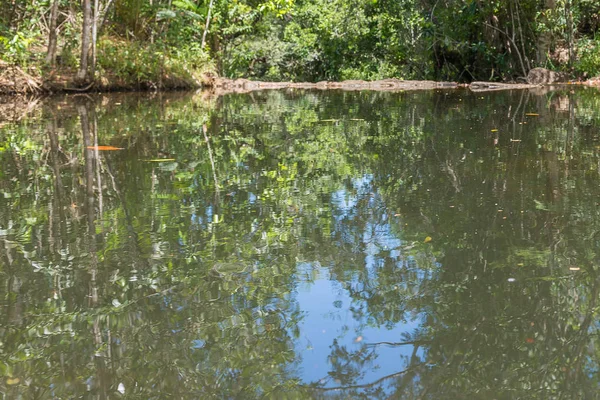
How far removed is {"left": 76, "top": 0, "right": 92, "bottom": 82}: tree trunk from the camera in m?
14.9

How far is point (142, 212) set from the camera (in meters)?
4.14

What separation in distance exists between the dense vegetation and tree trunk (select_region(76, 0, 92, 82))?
0.03 metres

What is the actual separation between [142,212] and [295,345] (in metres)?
2.07

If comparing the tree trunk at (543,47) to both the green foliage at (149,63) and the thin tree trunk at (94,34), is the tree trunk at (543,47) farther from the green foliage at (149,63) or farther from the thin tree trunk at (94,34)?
the thin tree trunk at (94,34)

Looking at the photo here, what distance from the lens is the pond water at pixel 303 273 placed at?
213cm

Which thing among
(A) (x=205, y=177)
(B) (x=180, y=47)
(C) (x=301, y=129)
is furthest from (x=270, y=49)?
(A) (x=205, y=177)

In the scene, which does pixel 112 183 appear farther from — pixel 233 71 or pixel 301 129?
pixel 233 71

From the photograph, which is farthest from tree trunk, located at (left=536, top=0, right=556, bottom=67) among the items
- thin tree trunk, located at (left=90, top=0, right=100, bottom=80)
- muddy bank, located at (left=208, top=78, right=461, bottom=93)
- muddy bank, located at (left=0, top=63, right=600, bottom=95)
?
thin tree trunk, located at (left=90, top=0, right=100, bottom=80)

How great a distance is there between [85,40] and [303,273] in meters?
13.6

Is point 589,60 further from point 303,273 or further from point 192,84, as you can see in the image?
point 303,273

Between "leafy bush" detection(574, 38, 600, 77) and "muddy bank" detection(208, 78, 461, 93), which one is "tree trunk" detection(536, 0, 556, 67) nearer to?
"leafy bush" detection(574, 38, 600, 77)

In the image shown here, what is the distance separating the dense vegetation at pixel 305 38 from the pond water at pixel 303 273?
36.5ft

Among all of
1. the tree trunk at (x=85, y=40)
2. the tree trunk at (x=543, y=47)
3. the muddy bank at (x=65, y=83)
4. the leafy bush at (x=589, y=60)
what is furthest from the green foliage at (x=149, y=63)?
the leafy bush at (x=589, y=60)

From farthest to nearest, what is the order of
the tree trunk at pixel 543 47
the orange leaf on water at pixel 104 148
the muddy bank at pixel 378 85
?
1. the tree trunk at pixel 543 47
2. the muddy bank at pixel 378 85
3. the orange leaf on water at pixel 104 148
